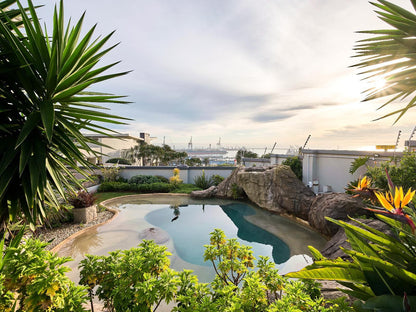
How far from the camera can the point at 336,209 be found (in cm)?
539

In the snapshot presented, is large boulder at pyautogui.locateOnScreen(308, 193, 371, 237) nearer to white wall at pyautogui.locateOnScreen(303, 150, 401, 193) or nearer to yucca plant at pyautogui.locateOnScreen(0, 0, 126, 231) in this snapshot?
white wall at pyautogui.locateOnScreen(303, 150, 401, 193)

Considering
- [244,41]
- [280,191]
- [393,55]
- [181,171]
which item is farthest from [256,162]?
[393,55]

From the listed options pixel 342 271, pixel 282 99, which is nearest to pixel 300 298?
pixel 342 271

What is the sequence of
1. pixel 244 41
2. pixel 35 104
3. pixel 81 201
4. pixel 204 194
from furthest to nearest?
1. pixel 204 194
2. pixel 81 201
3. pixel 244 41
4. pixel 35 104

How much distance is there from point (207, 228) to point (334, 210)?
156 inches

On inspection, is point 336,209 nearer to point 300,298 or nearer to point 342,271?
point 300,298

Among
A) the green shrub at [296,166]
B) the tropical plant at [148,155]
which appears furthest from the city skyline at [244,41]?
the tropical plant at [148,155]

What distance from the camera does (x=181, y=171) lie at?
14.5 meters

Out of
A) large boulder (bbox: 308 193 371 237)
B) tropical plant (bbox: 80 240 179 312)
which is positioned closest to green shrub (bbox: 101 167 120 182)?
large boulder (bbox: 308 193 371 237)

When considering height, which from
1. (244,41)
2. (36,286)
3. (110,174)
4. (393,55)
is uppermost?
(244,41)

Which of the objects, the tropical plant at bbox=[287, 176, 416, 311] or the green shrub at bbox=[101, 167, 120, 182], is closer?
the tropical plant at bbox=[287, 176, 416, 311]

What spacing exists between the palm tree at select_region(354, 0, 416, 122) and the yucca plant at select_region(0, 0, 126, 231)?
2.64m

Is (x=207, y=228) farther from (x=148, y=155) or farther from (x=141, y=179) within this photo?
(x=148, y=155)

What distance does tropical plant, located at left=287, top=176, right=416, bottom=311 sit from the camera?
65 centimetres
